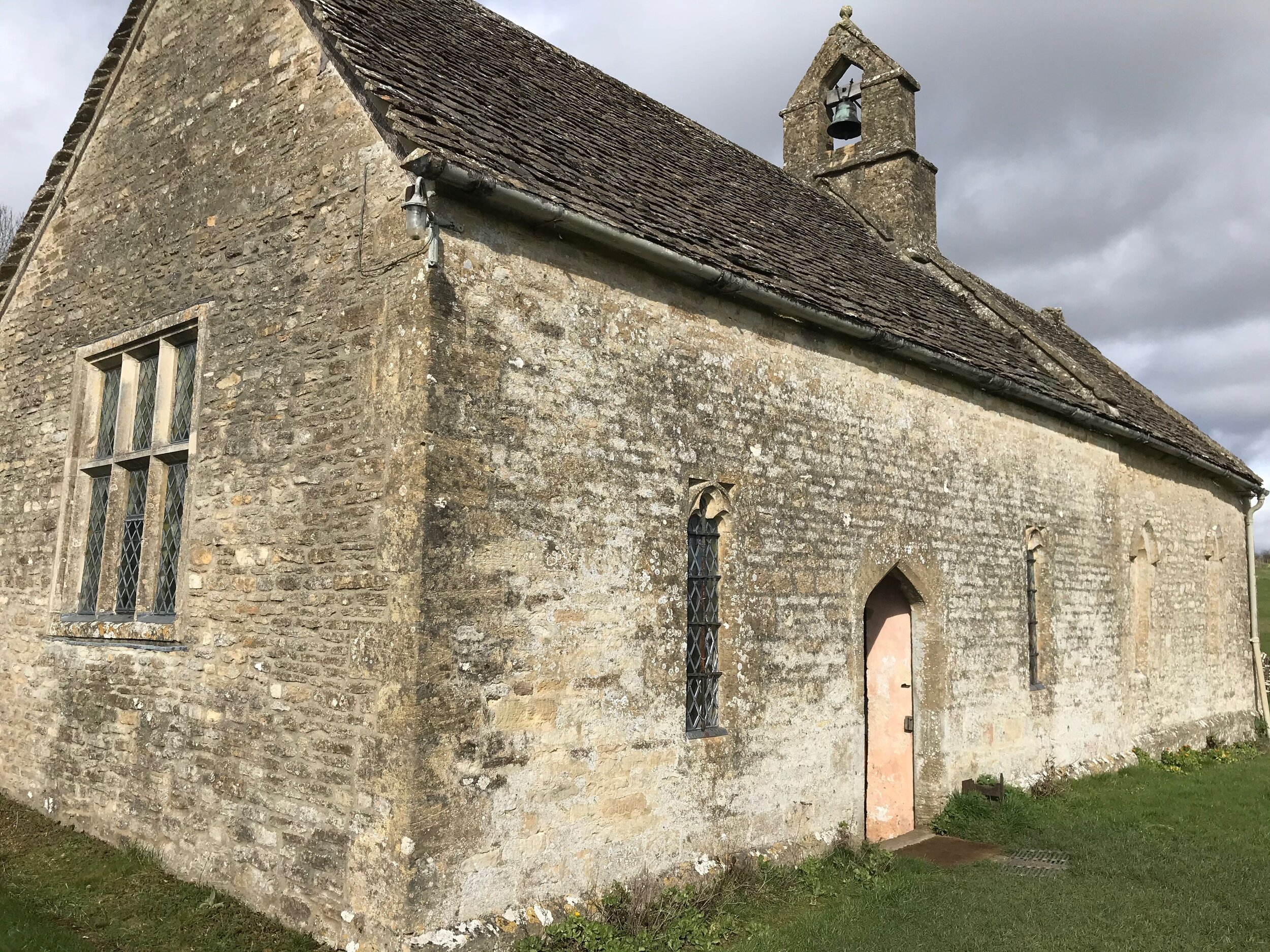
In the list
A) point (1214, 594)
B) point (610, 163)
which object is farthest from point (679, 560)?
point (1214, 594)

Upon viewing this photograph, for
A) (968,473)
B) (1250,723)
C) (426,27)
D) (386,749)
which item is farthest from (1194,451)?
(386,749)

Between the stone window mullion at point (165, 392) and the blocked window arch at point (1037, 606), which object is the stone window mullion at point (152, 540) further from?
the blocked window arch at point (1037, 606)

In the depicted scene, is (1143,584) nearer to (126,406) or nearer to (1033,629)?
(1033,629)

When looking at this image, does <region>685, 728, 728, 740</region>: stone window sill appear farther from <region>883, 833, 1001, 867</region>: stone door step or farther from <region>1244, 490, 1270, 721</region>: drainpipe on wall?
<region>1244, 490, 1270, 721</region>: drainpipe on wall

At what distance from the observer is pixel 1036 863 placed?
8.16 m

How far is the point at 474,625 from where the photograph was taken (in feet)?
18.3

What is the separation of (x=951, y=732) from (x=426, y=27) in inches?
330

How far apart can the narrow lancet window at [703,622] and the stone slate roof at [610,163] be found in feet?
6.71

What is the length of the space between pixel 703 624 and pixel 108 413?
5.44m

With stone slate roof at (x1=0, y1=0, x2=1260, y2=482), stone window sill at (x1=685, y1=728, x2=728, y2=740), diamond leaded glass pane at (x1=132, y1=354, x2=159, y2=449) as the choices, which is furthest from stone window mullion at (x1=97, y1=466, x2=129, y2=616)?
stone window sill at (x1=685, y1=728, x2=728, y2=740)

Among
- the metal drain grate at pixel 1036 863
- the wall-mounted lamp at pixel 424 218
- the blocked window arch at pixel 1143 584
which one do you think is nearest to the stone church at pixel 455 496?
the wall-mounted lamp at pixel 424 218

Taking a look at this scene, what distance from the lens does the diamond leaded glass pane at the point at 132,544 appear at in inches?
299

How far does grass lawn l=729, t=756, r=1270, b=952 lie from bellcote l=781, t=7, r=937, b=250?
27.0 feet

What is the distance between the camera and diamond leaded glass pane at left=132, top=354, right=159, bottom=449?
7.84 meters
